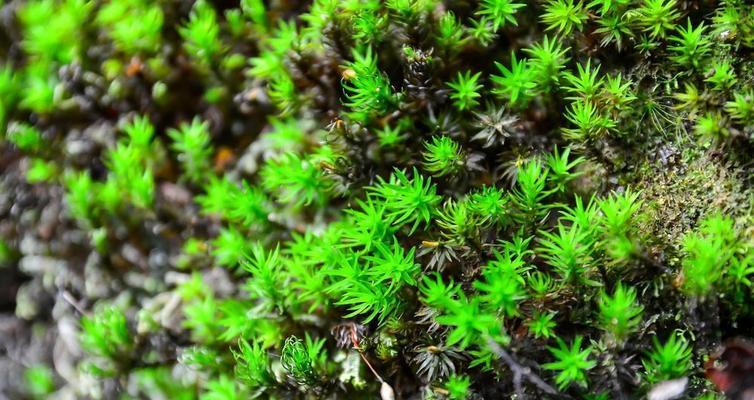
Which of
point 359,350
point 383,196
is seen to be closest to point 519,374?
point 359,350

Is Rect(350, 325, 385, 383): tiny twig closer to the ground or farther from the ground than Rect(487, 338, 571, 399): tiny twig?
closer to the ground

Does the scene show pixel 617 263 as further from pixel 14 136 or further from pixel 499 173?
pixel 14 136

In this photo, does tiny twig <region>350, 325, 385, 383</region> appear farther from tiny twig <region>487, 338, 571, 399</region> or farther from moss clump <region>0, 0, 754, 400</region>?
tiny twig <region>487, 338, 571, 399</region>

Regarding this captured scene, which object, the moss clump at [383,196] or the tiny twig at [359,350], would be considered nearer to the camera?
the moss clump at [383,196]

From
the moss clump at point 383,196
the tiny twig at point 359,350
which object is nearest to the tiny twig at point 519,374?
the moss clump at point 383,196

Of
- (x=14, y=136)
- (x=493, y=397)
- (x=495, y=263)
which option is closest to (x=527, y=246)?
(x=495, y=263)

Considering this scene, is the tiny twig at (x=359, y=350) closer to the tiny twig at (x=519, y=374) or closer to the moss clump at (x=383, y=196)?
the moss clump at (x=383, y=196)

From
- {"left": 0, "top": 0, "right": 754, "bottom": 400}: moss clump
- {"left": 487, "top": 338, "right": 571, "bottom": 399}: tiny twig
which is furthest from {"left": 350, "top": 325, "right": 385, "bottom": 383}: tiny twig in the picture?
{"left": 487, "top": 338, "right": 571, "bottom": 399}: tiny twig

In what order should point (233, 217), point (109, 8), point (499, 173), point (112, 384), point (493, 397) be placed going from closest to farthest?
point (493, 397), point (499, 173), point (233, 217), point (112, 384), point (109, 8)

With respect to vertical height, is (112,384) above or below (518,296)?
below
